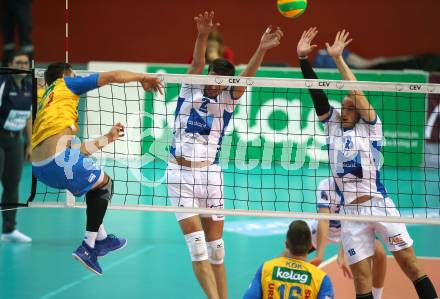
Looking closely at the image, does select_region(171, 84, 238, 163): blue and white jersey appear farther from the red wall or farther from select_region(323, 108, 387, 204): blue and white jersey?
the red wall

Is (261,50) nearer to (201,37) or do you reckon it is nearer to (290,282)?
(201,37)

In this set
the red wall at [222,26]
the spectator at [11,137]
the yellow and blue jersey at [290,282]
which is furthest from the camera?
the red wall at [222,26]

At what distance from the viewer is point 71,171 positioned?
6.25 m

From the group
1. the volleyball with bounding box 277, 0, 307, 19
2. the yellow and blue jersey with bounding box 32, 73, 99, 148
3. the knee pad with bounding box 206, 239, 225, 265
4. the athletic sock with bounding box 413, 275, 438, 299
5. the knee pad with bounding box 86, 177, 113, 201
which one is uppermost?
the volleyball with bounding box 277, 0, 307, 19

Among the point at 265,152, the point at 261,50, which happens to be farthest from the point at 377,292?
the point at 265,152

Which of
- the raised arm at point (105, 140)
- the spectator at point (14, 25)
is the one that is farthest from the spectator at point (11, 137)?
the spectator at point (14, 25)

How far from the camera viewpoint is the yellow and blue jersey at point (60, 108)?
247 inches

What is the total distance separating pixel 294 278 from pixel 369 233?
1.70 meters

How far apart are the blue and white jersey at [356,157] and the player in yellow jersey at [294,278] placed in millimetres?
1576

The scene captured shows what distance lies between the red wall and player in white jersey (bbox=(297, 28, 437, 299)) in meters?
12.7

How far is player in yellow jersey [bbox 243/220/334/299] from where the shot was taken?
5309mm

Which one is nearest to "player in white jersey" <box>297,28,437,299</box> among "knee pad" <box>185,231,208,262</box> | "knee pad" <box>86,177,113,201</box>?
"knee pad" <box>185,231,208,262</box>

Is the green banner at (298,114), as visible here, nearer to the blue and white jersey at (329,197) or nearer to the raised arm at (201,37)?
the blue and white jersey at (329,197)

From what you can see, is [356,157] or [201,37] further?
[201,37]
